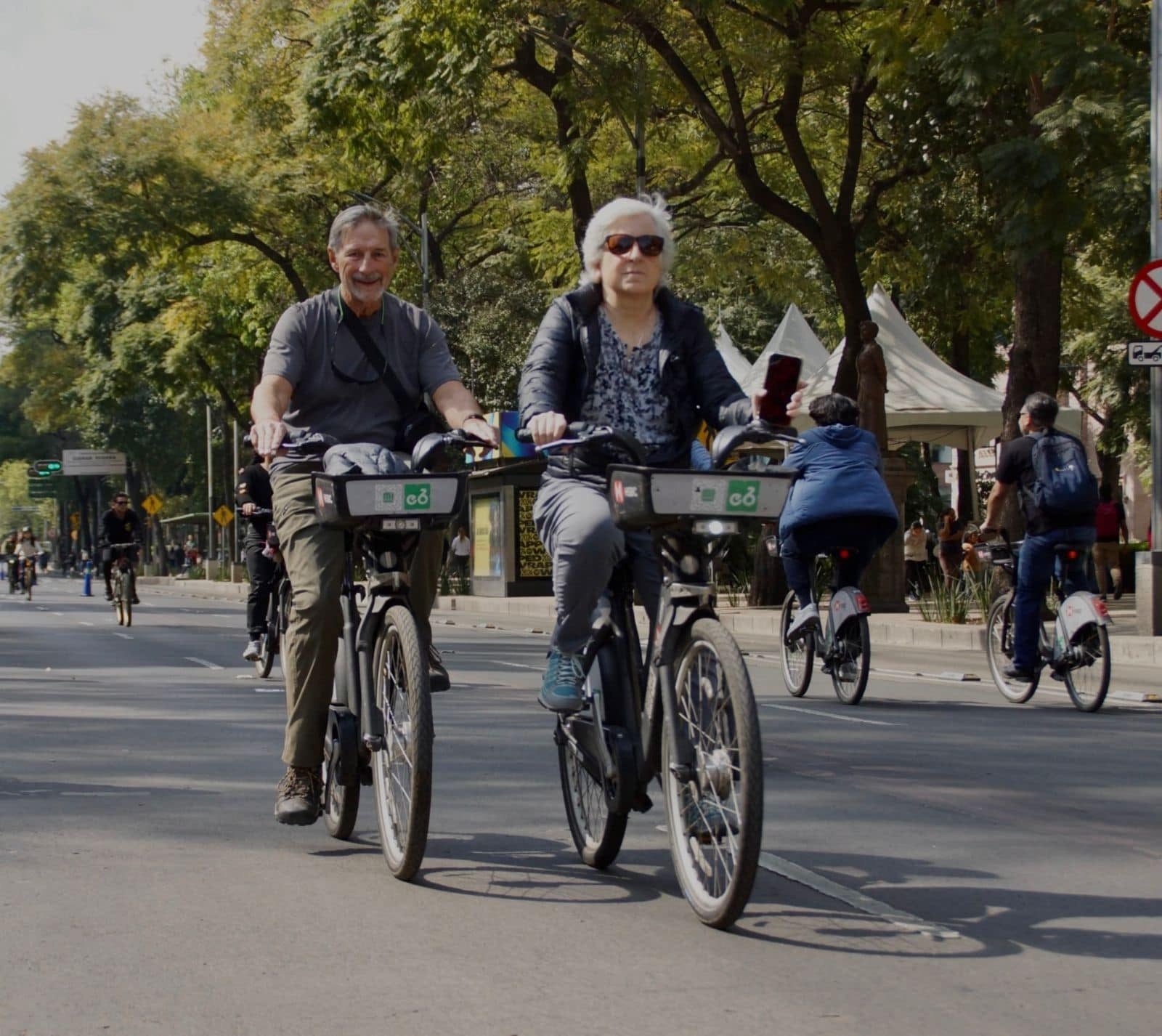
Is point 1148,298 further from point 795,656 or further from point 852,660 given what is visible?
point 852,660

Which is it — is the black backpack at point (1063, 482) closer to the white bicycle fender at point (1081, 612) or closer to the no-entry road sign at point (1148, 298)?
the white bicycle fender at point (1081, 612)

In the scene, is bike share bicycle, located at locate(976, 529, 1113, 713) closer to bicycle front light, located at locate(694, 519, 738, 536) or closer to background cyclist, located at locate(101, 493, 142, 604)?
bicycle front light, located at locate(694, 519, 738, 536)

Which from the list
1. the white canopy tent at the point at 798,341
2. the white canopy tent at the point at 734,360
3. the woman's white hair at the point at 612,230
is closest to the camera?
the woman's white hair at the point at 612,230

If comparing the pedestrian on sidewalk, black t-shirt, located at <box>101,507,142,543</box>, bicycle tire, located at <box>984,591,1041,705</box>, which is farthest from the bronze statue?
bicycle tire, located at <box>984,591,1041,705</box>

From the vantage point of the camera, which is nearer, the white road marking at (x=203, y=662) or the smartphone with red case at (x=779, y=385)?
the smartphone with red case at (x=779, y=385)

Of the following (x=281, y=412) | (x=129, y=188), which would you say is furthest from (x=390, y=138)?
(x=281, y=412)

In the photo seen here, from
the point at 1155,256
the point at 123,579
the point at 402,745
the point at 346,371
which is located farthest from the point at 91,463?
the point at 402,745

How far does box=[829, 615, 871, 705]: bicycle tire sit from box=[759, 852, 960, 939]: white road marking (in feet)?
18.2

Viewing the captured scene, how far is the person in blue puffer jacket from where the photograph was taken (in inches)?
449

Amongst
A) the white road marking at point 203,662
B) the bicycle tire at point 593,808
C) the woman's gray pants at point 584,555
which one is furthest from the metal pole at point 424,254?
the woman's gray pants at point 584,555

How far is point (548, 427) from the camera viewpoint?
521 centimetres

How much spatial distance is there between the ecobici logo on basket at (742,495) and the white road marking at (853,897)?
43.5 inches

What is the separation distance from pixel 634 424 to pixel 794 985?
179 cm

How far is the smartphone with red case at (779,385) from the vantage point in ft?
16.1
